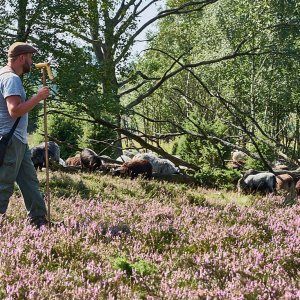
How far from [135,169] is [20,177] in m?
8.30

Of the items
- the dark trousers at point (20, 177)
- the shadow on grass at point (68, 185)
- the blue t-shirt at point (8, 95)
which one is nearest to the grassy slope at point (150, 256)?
the dark trousers at point (20, 177)

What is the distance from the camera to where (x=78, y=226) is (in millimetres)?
6277

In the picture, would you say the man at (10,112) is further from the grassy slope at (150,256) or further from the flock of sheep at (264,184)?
the flock of sheep at (264,184)

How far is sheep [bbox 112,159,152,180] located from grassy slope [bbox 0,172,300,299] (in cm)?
677

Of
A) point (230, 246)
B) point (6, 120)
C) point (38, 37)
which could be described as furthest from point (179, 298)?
point (38, 37)

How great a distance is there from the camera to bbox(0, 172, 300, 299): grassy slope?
4.09m

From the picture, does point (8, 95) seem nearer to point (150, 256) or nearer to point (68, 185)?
point (150, 256)

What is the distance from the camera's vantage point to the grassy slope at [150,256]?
4.09m

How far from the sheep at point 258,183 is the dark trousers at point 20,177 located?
26.4 feet

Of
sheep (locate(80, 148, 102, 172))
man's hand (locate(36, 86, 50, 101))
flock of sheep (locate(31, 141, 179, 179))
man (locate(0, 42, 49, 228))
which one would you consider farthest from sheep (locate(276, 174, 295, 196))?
man's hand (locate(36, 86, 50, 101))

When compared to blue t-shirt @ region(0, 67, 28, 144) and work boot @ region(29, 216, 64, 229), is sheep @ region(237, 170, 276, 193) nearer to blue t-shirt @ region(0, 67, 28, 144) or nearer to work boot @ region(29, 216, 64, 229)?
work boot @ region(29, 216, 64, 229)

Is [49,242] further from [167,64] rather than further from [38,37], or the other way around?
[167,64]

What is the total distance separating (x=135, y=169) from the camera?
14781 millimetres

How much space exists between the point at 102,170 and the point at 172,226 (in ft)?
31.7
